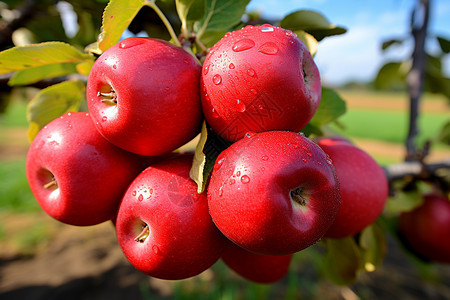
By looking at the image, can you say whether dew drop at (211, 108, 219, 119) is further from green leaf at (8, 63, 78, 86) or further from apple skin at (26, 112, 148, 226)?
green leaf at (8, 63, 78, 86)

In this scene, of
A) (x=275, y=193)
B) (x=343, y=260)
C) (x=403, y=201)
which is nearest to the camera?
(x=275, y=193)

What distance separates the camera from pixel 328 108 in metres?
0.76

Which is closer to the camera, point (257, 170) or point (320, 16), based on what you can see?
point (257, 170)

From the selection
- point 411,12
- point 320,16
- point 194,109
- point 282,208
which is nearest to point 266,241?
point 282,208

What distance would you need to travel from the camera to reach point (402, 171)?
1236 millimetres

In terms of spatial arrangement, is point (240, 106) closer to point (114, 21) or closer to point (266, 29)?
point (266, 29)

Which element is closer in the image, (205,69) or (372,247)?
(205,69)

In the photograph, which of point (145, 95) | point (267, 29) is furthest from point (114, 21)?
point (267, 29)

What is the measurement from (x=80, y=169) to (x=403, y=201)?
111cm

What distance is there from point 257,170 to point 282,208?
0.21 feet

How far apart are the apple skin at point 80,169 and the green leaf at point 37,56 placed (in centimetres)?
14

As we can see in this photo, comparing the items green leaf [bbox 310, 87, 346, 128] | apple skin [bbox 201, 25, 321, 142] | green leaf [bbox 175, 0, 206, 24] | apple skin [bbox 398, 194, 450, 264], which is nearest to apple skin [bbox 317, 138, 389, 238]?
green leaf [bbox 310, 87, 346, 128]

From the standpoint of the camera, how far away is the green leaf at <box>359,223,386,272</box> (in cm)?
91

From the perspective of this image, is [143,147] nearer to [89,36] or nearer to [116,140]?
[116,140]
